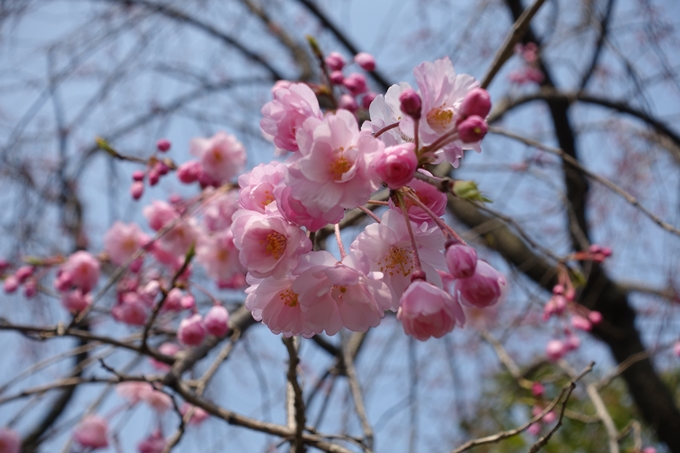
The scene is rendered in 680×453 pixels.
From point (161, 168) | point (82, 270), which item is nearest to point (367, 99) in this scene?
point (161, 168)

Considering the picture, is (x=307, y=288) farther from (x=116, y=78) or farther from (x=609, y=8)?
(x=609, y=8)

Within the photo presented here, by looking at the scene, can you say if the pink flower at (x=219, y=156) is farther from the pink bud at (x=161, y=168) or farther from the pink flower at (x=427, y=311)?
the pink flower at (x=427, y=311)

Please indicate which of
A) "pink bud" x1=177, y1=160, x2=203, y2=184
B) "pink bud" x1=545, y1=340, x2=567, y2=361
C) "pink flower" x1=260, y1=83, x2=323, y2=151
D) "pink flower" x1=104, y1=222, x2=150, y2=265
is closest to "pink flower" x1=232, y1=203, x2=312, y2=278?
"pink flower" x1=260, y1=83, x2=323, y2=151

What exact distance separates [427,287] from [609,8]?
2669mm

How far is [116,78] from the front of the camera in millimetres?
2707

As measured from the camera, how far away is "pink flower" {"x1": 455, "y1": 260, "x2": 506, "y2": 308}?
640 millimetres

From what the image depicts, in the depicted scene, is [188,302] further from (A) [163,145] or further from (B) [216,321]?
(A) [163,145]

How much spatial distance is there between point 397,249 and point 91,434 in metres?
1.85

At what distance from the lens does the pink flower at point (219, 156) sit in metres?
1.75

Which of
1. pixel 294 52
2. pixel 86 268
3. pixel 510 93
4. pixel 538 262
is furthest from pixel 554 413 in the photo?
pixel 294 52

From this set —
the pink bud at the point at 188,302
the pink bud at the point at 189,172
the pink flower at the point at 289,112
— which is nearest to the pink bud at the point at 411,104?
the pink flower at the point at 289,112

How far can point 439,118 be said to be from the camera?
A: 0.73 m

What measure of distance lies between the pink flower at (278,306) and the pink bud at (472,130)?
0.31m

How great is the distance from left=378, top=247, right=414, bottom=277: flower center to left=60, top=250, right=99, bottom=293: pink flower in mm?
1426
